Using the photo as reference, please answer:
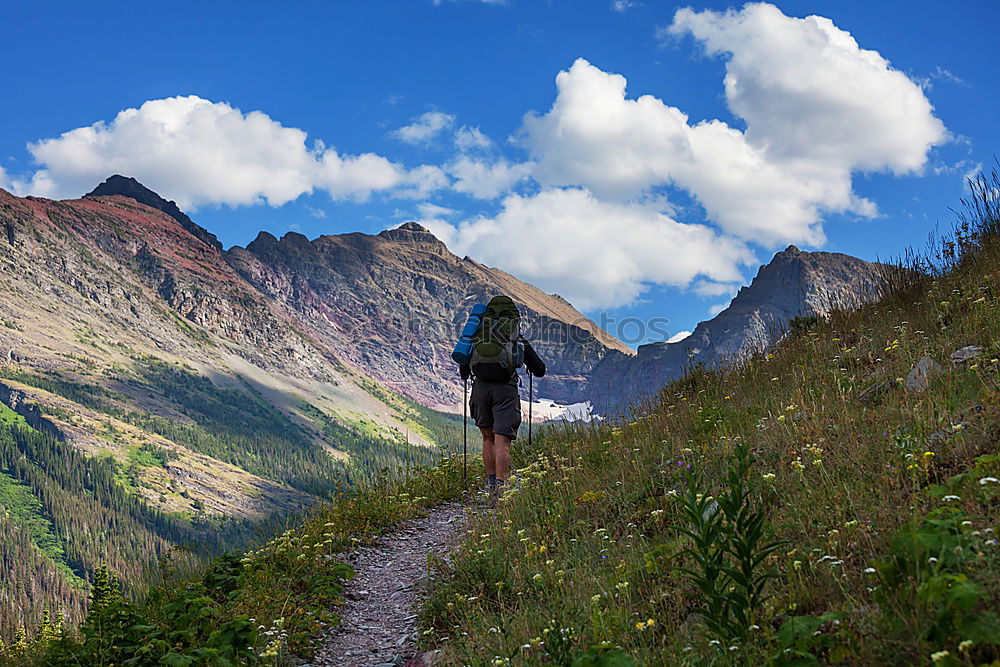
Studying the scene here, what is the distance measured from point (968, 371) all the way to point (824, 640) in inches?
152

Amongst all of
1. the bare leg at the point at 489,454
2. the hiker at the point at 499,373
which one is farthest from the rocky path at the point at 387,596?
the hiker at the point at 499,373

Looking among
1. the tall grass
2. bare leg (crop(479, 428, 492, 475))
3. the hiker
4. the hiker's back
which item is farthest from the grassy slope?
the hiker's back

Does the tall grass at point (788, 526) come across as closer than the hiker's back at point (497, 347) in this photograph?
Yes

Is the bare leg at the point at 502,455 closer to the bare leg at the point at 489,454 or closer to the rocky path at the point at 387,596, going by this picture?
the bare leg at the point at 489,454

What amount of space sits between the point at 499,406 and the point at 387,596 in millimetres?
3342

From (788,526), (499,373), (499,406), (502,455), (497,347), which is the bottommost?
(788,526)

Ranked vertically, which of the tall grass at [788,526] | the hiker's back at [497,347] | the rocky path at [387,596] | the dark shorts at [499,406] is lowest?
the rocky path at [387,596]

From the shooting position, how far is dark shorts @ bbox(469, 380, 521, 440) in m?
10.1

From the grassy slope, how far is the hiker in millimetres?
768

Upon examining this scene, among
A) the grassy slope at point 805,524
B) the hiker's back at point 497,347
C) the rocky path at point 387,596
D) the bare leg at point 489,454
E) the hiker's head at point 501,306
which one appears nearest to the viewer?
the grassy slope at point 805,524

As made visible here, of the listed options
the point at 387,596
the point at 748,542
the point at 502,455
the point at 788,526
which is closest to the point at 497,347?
the point at 502,455

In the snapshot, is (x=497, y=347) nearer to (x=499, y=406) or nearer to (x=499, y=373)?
(x=499, y=373)

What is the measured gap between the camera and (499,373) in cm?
1009

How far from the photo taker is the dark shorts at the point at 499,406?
1013cm
